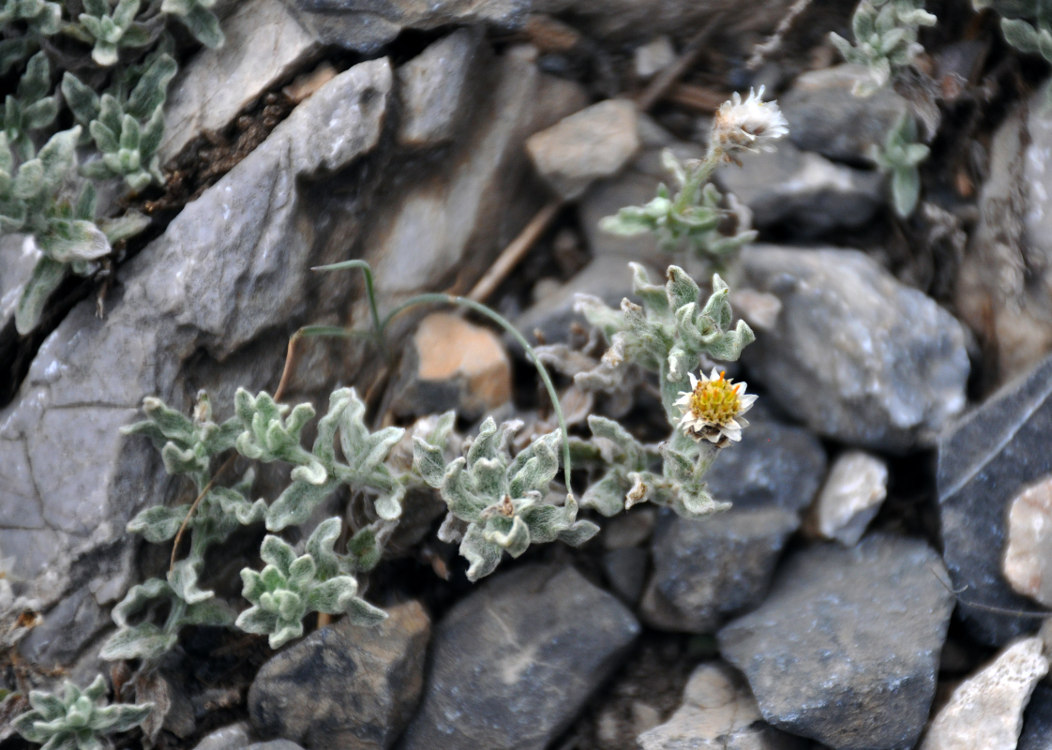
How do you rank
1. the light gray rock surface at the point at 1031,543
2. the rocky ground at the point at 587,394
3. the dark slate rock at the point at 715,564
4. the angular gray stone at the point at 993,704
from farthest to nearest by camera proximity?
the dark slate rock at the point at 715,564
the rocky ground at the point at 587,394
the light gray rock surface at the point at 1031,543
the angular gray stone at the point at 993,704

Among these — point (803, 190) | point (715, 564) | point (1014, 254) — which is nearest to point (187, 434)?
point (715, 564)

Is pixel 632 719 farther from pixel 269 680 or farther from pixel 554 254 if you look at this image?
pixel 554 254

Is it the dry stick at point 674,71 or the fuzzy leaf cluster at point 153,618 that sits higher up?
the dry stick at point 674,71

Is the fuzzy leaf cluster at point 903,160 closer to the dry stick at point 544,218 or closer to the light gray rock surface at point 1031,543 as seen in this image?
the dry stick at point 544,218

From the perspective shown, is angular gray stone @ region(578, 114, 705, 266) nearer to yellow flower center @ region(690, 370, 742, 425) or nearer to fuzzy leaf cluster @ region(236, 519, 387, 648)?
yellow flower center @ region(690, 370, 742, 425)

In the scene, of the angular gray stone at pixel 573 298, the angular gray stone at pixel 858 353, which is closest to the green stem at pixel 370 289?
the angular gray stone at pixel 573 298

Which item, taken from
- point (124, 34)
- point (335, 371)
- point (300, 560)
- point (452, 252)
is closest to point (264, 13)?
point (124, 34)

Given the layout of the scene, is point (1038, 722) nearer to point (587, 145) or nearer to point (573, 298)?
point (573, 298)
